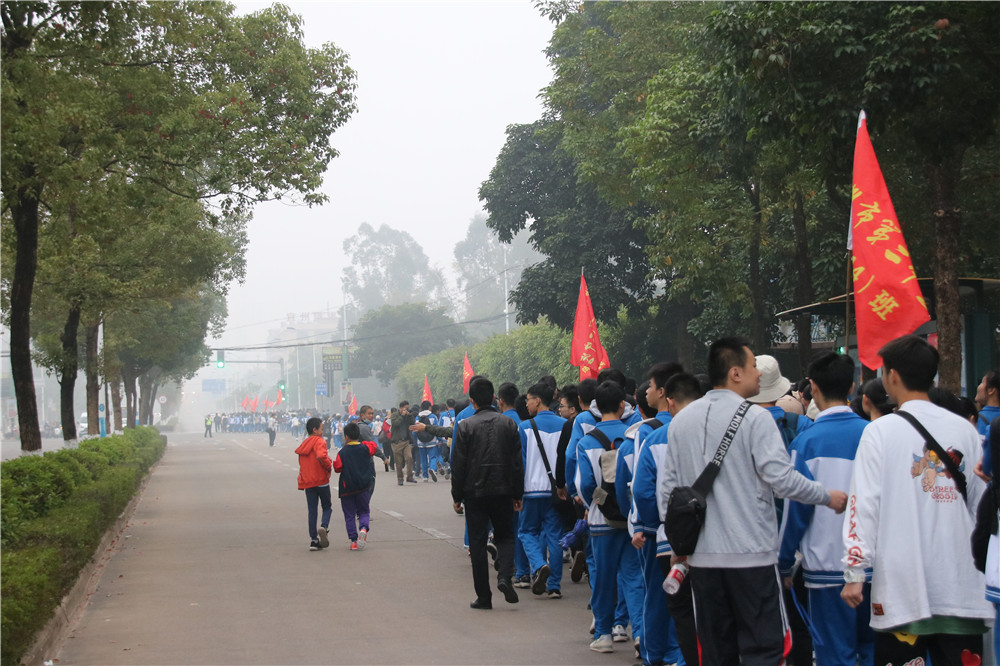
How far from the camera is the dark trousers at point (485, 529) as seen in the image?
28.6 feet

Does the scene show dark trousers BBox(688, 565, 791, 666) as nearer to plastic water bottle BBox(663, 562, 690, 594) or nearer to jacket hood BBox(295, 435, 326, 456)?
plastic water bottle BBox(663, 562, 690, 594)

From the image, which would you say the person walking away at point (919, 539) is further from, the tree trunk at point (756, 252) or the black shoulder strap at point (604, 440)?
the tree trunk at point (756, 252)

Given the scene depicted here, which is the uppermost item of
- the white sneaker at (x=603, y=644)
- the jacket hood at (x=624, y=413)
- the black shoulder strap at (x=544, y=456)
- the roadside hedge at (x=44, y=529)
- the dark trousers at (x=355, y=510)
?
the jacket hood at (x=624, y=413)

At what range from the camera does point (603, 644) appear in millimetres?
7301

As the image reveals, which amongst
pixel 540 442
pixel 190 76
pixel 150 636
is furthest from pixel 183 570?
pixel 190 76

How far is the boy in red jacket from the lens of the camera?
1288 cm

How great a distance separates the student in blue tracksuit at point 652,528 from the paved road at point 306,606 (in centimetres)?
78

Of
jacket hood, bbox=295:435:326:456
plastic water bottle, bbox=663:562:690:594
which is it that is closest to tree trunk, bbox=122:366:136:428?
jacket hood, bbox=295:435:326:456

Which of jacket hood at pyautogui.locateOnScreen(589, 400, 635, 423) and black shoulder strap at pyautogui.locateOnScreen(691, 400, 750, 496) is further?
jacket hood at pyautogui.locateOnScreen(589, 400, 635, 423)

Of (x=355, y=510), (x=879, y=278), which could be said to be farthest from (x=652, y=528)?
(x=355, y=510)

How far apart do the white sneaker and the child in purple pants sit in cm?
578

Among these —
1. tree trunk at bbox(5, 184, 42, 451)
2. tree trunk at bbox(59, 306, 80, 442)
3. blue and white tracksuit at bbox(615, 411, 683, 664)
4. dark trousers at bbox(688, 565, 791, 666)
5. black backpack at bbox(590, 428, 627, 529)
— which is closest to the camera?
dark trousers at bbox(688, 565, 791, 666)

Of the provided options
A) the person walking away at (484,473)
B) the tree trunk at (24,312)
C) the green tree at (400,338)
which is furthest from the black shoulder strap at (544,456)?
the green tree at (400,338)

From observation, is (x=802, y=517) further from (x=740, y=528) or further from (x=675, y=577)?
(x=675, y=577)
